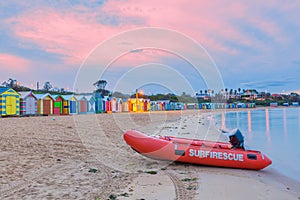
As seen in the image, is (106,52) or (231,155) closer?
(231,155)

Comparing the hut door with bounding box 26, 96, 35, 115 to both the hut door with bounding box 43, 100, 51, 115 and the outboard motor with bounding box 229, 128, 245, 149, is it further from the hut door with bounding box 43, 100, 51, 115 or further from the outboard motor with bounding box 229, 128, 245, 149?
the outboard motor with bounding box 229, 128, 245, 149

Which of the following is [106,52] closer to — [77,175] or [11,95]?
[77,175]

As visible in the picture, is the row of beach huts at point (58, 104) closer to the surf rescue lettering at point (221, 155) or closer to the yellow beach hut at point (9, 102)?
the yellow beach hut at point (9, 102)

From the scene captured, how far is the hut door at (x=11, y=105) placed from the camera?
1992 cm

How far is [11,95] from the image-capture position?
19844mm

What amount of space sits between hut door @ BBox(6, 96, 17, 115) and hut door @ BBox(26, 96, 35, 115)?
1244mm

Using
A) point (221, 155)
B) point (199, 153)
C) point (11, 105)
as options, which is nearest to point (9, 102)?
point (11, 105)

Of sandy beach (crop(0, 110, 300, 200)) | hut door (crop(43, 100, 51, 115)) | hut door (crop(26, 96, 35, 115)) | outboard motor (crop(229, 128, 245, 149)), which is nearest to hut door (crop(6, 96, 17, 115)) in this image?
hut door (crop(26, 96, 35, 115))

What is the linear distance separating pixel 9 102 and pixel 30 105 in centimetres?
206

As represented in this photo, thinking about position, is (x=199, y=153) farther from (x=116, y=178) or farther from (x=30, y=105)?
(x=30, y=105)

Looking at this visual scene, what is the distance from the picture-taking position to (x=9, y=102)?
65.9 ft

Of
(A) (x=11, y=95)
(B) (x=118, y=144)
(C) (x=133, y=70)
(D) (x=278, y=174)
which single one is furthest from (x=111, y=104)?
(D) (x=278, y=174)

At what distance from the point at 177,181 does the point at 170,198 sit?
0.93 metres

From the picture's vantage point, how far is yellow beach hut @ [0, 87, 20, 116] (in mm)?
19409
